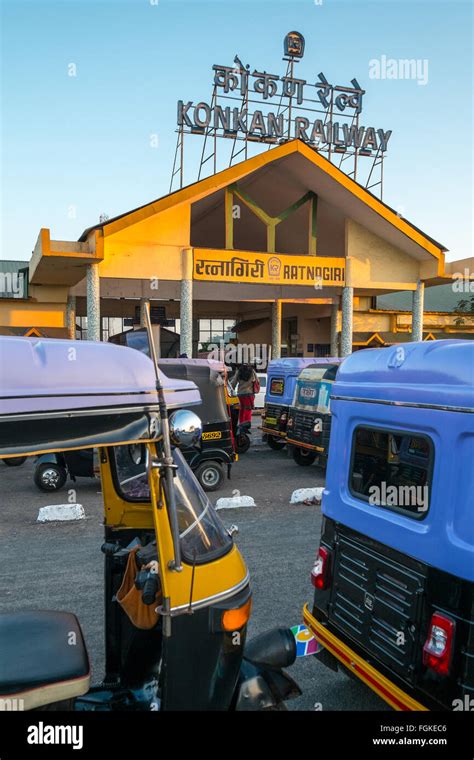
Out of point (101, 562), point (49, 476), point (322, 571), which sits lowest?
point (101, 562)

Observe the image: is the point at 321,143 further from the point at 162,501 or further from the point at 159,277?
the point at 162,501

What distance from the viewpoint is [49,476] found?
10.6 m

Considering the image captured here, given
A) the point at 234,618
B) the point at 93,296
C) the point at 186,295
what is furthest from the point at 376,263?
the point at 234,618

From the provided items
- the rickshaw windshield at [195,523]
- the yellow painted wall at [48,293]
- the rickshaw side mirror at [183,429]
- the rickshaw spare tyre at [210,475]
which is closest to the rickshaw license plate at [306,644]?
the rickshaw windshield at [195,523]

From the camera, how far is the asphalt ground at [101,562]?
4.61 meters

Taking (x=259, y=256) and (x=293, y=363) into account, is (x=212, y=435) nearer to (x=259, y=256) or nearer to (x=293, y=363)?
(x=293, y=363)

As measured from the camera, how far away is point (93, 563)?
22.6 feet

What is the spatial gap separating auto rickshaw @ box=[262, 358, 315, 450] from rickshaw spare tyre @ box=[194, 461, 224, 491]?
4.14 metres

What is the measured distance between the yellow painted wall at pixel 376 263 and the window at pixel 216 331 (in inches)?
582

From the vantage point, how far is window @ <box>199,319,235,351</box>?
119 feet

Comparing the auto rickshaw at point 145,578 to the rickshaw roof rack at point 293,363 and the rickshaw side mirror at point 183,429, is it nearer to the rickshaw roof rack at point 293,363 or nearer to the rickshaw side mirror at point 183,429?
the rickshaw side mirror at point 183,429

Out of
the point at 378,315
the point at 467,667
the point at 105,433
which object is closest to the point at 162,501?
the point at 105,433

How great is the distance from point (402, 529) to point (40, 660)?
2196 mm

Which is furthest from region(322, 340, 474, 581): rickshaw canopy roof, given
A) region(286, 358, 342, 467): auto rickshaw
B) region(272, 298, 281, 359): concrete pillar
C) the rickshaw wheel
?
region(272, 298, 281, 359): concrete pillar
